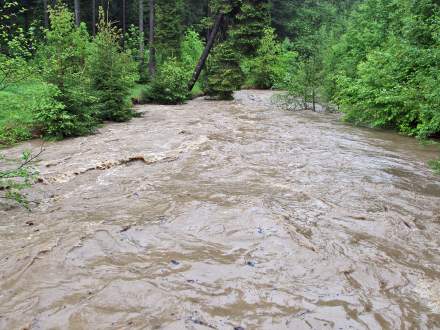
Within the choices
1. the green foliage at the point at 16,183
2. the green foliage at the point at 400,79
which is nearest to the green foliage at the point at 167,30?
the green foliage at the point at 400,79

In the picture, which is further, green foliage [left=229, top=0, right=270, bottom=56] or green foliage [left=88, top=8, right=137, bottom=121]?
green foliage [left=229, top=0, right=270, bottom=56]

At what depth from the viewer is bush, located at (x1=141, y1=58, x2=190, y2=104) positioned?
2141cm

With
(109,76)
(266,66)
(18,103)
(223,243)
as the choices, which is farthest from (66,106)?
(266,66)

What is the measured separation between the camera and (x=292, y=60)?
109ft

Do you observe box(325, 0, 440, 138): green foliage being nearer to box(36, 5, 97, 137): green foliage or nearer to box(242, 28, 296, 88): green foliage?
box(36, 5, 97, 137): green foliage

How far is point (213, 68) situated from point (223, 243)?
20.7 metres

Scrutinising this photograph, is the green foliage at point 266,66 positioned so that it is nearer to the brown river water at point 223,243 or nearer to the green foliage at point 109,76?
the green foliage at point 109,76

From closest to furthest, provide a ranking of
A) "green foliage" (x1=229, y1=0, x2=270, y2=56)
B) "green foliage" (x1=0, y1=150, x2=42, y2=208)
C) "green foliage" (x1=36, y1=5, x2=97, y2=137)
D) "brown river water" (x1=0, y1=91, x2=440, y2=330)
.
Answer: "brown river water" (x1=0, y1=91, x2=440, y2=330), "green foliage" (x1=0, y1=150, x2=42, y2=208), "green foliage" (x1=36, y1=5, x2=97, y2=137), "green foliage" (x1=229, y1=0, x2=270, y2=56)

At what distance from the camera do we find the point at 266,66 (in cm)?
2969

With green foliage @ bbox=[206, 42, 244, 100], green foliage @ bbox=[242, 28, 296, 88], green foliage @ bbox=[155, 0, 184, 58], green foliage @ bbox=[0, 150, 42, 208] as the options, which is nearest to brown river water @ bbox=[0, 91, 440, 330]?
green foliage @ bbox=[0, 150, 42, 208]

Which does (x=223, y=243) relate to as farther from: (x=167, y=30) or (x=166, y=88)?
(x=167, y=30)

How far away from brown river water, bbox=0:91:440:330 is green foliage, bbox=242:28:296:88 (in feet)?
67.8

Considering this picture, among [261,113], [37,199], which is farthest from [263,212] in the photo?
[261,113]

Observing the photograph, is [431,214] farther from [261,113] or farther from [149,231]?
[261,113]
